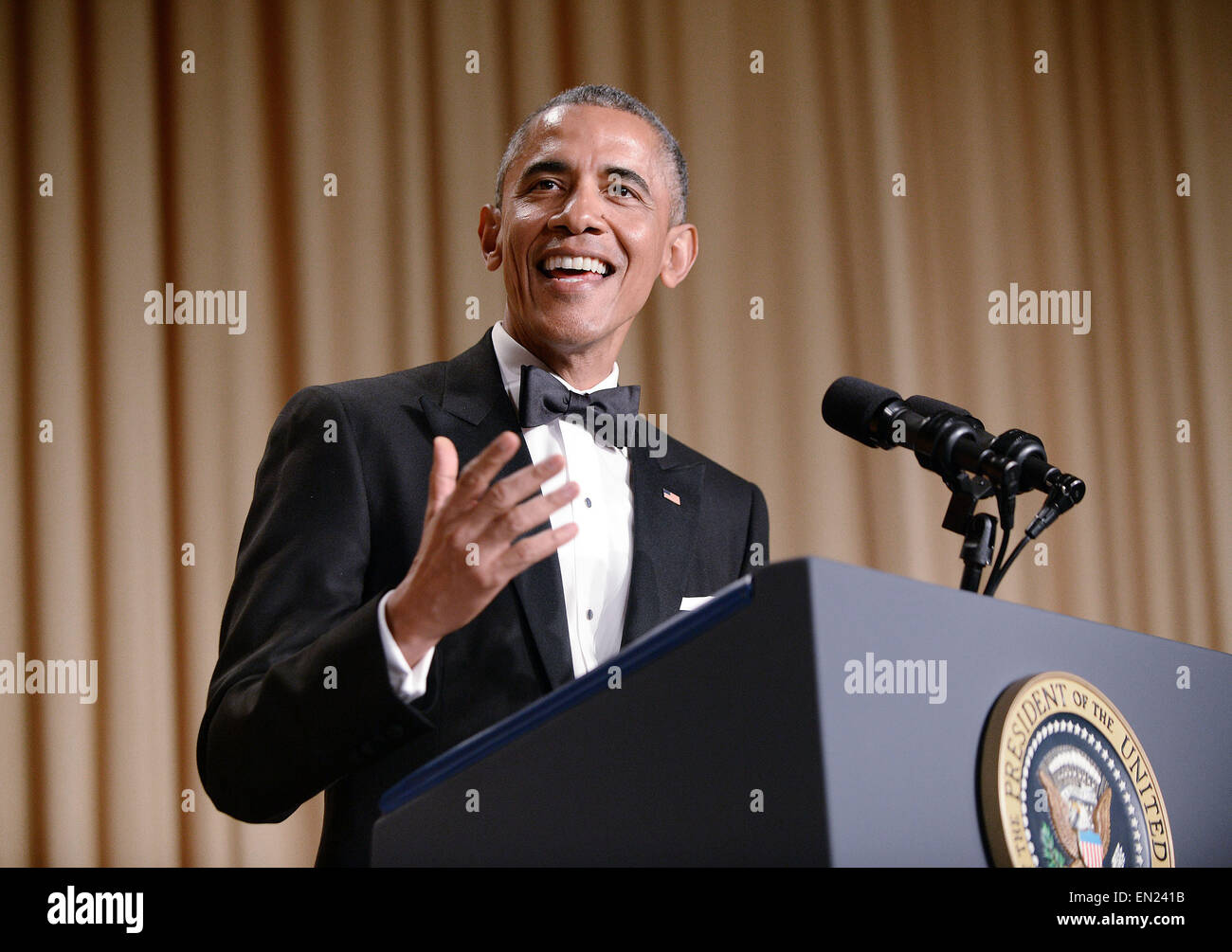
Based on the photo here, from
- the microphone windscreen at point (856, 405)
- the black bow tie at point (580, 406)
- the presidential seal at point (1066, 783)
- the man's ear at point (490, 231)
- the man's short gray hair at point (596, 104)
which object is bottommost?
the presidential seal at point (1066, 783)

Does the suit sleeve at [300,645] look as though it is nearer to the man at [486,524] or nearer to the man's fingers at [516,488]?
the man at [486,524]

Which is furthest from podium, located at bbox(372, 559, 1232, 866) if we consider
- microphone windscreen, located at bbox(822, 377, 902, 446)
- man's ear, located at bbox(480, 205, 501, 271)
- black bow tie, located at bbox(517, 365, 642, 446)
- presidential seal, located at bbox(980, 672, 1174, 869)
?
man's ear, located at bbox(480, 205, 501, 271)

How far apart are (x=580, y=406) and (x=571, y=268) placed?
192 mm

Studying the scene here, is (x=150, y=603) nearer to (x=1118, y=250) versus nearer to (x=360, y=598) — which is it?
(x=360, y=598)

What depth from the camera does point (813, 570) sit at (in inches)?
24.2

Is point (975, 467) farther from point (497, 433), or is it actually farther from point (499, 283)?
point (499, 283)

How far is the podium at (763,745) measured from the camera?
2.02 ft

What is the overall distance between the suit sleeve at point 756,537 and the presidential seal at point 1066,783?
881mm

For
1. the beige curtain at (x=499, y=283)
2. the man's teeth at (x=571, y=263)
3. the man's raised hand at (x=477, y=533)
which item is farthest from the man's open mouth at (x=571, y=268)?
the beige curtain at (x=499, y=283)

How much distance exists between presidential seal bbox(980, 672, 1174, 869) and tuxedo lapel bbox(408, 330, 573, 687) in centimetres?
58

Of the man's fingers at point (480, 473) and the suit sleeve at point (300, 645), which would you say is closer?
the man's fingers at point (480, 473)

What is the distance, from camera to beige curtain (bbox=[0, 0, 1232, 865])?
2.99 m

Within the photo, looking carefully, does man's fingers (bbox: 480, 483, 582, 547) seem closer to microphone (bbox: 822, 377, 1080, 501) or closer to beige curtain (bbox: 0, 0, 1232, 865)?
microphone (bbox: 822, 377, 1080, 501)
